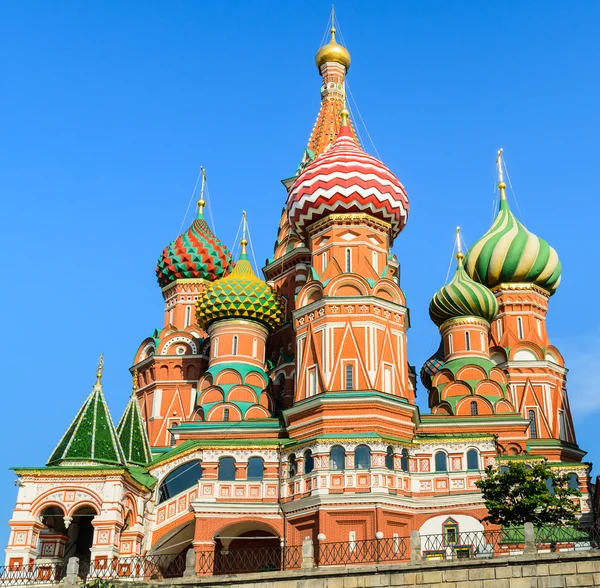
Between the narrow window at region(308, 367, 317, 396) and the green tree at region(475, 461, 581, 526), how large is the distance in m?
6.28

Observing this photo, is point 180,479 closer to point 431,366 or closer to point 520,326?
point 431,366

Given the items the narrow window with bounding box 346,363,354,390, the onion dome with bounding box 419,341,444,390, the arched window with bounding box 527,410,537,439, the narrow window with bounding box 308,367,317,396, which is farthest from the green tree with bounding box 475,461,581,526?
the onion dome with bounding box 419,341,444,390

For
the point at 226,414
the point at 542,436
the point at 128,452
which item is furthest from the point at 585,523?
the point at 128,452

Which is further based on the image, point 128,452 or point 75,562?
point 128,452

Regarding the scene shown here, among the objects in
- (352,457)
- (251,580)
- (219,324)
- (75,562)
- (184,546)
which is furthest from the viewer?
(219,324)

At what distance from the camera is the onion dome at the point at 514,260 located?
112ft

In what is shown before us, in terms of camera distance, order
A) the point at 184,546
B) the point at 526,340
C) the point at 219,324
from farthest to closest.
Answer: the point at 526,340
the point at 219,324
the point at 184,546

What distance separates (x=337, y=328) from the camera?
26094 millimetres

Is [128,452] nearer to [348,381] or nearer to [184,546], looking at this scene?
[184,546]

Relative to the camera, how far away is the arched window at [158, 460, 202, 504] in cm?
2534

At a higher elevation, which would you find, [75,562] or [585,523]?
[585,523]

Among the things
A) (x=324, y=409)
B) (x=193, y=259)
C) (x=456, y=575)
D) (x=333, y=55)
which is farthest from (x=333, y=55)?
(x=456, y=575)

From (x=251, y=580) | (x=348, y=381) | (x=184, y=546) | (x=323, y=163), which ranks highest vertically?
(x=323, y=163)

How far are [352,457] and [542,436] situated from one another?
10.5 metres
